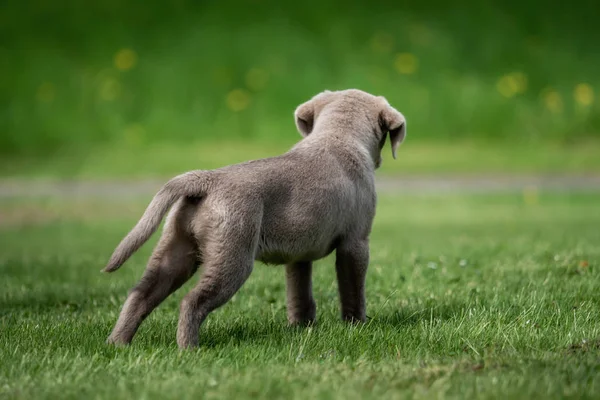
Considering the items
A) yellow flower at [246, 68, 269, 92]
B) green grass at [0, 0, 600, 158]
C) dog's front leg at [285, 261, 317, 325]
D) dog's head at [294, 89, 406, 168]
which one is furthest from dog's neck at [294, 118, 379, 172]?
yellow flower at [246, 68, 269, 92]

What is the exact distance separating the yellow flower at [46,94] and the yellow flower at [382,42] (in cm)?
758

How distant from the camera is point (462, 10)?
69.4 feet

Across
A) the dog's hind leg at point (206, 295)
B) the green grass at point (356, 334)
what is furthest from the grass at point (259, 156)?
the dog's hind leg at point (206, 295)

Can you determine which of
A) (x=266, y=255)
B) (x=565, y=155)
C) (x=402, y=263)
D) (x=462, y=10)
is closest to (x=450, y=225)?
(x=402, y=263)

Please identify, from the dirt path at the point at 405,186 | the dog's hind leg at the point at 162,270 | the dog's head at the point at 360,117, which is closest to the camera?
the dog's hind leg at the point at 162,270

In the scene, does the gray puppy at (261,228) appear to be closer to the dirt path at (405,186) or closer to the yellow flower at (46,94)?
the dirt path at (405,186)

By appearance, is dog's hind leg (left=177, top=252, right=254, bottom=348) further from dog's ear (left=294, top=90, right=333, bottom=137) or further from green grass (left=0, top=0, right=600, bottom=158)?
green grass (left=0, top=0, right=600, bottom=158)

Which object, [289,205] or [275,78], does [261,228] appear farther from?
[275,78]

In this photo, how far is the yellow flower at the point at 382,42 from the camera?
2041cm

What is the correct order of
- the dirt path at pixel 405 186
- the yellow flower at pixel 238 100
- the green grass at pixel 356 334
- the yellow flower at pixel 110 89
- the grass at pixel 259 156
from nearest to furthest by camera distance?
the green grass at pixel 356 334 < the dirt path at pixel 405 186 < the grass at pixel 259 156 < the yellow flower at pixel 110 89 < the yellow flower at pixel 238 100

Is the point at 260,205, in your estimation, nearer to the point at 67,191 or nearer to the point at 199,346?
the point at 199,346

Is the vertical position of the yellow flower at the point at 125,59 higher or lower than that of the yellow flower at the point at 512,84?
higher

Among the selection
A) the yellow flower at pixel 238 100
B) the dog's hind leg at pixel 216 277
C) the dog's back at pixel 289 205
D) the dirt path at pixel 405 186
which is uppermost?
the yellow flower at pixel 238 100

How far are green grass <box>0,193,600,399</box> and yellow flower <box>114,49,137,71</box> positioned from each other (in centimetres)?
1034
